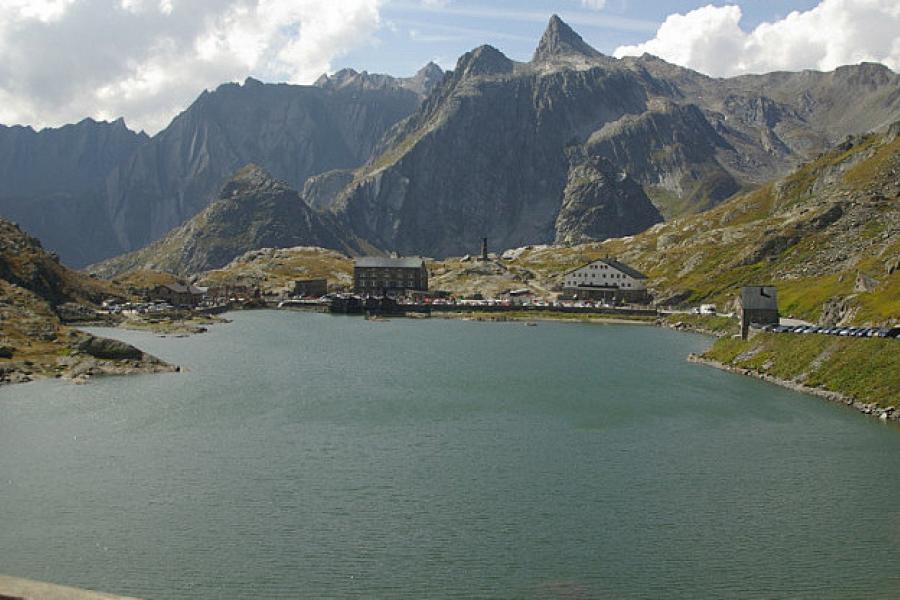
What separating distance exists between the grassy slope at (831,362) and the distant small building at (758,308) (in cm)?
577

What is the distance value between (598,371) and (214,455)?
189ft

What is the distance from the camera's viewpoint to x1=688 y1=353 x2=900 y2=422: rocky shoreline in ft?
237

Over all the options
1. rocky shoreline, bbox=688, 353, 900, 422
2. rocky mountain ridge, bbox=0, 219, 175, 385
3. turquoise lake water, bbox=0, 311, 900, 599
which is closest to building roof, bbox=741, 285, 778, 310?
rocky shoreline, bbox=688, 353, 900, 422

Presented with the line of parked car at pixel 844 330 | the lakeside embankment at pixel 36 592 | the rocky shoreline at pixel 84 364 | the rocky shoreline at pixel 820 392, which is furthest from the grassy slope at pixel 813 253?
the lakeside embankment at pixel 36 592

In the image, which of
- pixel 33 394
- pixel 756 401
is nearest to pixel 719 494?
pixel 756 401

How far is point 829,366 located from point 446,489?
2059 inches

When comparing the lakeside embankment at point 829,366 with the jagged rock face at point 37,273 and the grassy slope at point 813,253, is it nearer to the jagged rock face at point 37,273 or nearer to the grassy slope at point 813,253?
the grassy slope at point 813,253

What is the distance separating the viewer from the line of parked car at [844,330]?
8219 centimetres

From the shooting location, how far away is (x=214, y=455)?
6162cm

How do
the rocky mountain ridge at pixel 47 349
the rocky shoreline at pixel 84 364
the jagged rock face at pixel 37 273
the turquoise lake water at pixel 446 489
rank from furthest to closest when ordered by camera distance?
the jagged rock face at pixel 37 273, the rocky mountain ridge at pixel 47 349, the rocky shoreline at pixel 84 364, the turquoise lake water at pixel 446 489

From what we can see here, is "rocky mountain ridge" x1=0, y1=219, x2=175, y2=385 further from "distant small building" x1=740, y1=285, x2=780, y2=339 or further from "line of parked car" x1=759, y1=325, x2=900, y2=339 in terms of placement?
"line of parked car" x1=759, y1=325, x2=900, y2=339

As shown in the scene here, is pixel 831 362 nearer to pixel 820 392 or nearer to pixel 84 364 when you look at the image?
pixel 820 392

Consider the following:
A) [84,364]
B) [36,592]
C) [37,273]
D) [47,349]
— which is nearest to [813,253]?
[84,364]

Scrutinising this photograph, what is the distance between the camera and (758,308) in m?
114
